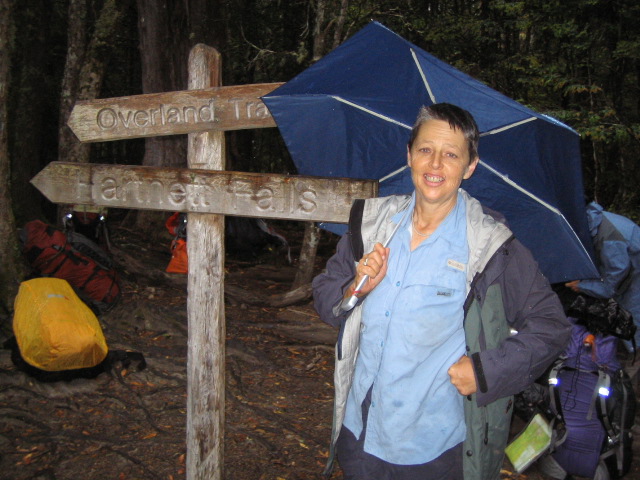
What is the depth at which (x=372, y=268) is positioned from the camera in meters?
2.02

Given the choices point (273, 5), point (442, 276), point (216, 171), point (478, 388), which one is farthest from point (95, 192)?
point (273, 5)

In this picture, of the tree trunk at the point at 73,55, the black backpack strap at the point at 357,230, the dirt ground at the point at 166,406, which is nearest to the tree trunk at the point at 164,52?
the tree trunk at the point at 73,55

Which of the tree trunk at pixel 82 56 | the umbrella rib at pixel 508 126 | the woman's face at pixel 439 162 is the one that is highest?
the tree trunk at pixel 82 56

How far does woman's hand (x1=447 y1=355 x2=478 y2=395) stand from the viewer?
1.92 metres

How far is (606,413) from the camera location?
4234 mm

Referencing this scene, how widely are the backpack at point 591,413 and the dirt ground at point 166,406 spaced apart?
1.05ft

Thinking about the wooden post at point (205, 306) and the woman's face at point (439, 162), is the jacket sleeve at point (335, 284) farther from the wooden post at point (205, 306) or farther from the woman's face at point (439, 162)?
the wooden post at point (205, 306)

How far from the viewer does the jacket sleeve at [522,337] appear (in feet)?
6.25

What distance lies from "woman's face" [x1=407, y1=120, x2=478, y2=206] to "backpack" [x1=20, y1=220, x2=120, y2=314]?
4932 mm

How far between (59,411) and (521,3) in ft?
27.7

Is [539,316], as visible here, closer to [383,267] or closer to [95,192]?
[383,267]

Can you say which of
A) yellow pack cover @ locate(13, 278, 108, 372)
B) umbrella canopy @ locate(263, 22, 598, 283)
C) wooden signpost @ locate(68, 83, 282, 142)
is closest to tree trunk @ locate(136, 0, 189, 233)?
yellow pack cover @ locate(13, 278, 108, 372)

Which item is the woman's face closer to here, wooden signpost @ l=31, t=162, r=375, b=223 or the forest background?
wooden signpost @ l=31, t=162, r=375, b=223

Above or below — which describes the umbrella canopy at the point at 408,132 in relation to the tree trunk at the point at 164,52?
below
